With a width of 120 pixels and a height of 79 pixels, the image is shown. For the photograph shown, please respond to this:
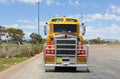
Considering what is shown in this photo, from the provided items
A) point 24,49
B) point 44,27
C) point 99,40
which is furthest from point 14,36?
point 44,27

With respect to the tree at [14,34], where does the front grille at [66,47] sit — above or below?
below

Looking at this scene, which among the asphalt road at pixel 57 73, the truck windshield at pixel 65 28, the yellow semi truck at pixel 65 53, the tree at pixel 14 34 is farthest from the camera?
the tree at pixel 14 34

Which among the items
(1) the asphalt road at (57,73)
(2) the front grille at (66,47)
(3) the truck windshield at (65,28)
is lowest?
(1) the asphalt road at (57,73)

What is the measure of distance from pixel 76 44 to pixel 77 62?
44.3 inches

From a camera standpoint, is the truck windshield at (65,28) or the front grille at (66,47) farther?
the truck windshield at (65,28)

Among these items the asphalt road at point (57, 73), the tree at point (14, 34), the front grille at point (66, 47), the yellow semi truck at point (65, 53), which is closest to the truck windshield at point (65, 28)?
the yellow semi truck at point (65, 53)

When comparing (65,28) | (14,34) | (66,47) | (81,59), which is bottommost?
(81,59)

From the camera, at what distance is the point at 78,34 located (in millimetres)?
25219

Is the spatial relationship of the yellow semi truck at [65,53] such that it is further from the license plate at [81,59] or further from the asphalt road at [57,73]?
the asphalt road at [57,73]

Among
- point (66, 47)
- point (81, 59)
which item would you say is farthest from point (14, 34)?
point (81, 59)

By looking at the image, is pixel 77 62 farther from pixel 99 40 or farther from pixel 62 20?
pixel 99 40

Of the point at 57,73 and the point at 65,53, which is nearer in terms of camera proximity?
the point at 57,73

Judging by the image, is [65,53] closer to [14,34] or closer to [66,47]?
[66,47]

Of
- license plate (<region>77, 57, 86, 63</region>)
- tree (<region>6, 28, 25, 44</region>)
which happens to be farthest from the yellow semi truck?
tree (<region>6, 28, 25, 44</region>)
